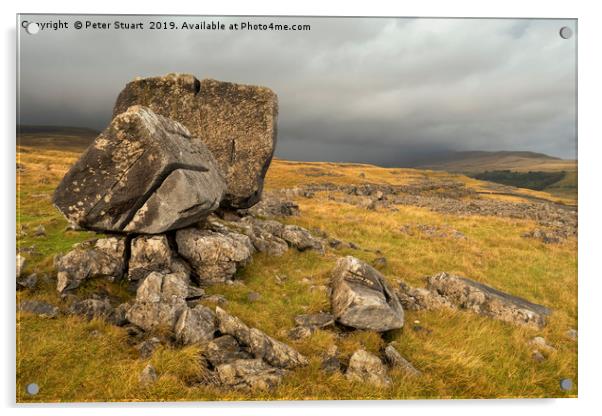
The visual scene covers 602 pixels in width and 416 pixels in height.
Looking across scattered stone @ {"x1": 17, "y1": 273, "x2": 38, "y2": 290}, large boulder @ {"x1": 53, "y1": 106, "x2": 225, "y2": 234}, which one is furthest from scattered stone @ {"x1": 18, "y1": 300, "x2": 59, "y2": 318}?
large boulder @ {"x1": 53, "y1": 106, "x2": 225, "y2": 234}

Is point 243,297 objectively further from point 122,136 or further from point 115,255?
point 122,136

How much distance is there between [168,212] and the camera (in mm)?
10664

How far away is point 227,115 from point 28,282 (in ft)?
32.7

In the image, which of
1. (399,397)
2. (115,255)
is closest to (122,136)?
(115,255)

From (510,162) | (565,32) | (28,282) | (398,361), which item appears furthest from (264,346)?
(510,162)

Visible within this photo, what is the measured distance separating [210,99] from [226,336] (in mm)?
11193

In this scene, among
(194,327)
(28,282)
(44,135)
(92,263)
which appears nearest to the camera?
(194,327)

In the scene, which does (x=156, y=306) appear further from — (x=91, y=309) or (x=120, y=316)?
(x=91, y=309)

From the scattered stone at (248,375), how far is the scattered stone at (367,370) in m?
1.75

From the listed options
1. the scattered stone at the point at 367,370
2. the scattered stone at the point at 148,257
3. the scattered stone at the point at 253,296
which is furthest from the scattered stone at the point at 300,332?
the scattered stone at the point at 148,257

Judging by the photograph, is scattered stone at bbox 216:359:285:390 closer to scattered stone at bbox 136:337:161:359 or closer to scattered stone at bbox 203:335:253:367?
scattered stone at bbox 203:335:253:367

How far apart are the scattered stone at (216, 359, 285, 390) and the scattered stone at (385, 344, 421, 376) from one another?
2.86m

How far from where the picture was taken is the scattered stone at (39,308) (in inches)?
349

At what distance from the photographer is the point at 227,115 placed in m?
16.1
